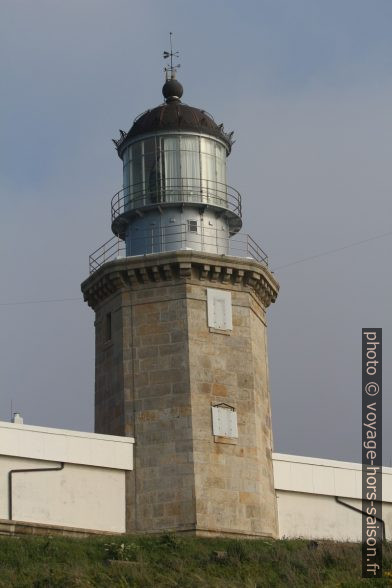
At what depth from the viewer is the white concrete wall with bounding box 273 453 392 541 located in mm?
38469

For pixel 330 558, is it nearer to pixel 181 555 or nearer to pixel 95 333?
pixel 181 555

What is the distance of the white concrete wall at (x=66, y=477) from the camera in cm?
3566

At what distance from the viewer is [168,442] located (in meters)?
36.7

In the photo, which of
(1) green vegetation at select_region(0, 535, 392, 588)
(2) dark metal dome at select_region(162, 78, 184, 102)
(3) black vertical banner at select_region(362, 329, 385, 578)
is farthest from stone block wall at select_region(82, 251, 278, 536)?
(2) dark metal dome at select_region(162, 78, 184, 102)

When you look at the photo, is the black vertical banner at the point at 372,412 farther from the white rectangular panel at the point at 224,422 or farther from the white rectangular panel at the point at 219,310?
the white rectangular panel at the point at 219,310

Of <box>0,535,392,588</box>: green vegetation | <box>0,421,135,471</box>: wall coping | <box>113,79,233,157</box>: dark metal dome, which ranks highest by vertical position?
<box>113,79,233,157</box>: dark metal dome

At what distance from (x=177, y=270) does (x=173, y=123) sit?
398 centimetres

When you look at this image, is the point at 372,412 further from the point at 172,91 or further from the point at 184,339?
the point at 172,91

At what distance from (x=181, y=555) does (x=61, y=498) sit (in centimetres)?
389

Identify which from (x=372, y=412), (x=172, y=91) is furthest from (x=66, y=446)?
(x=172, y=91)

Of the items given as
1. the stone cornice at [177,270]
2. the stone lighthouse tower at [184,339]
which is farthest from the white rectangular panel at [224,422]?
the stone cornice at [177,270]

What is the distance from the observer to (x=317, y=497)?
128 feet

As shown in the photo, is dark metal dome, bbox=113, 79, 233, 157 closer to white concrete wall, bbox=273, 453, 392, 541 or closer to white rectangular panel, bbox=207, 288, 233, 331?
white rectangular panel, bbox=207, 288, 233, 331

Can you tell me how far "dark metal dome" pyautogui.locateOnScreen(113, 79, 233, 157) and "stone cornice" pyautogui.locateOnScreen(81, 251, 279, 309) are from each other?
11.2 feet
